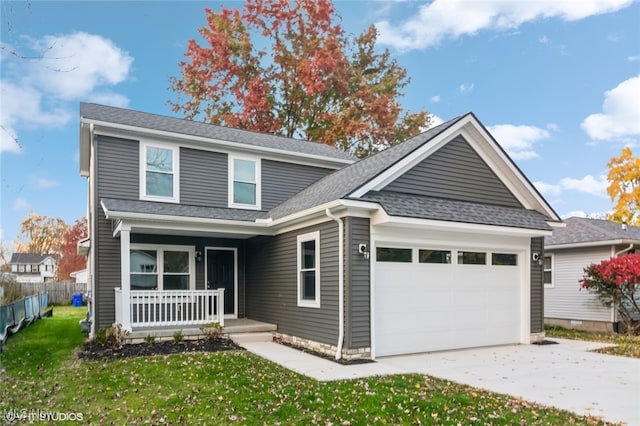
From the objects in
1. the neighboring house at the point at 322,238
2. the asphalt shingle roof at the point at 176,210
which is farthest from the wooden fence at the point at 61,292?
the asphalt shingle roof at the point at 176,210

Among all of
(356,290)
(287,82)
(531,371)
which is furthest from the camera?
(287,82)

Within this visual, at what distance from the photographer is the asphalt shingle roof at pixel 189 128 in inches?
455

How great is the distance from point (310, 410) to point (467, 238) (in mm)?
5908

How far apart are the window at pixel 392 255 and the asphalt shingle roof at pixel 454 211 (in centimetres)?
88

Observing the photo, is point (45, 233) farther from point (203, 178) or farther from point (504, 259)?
point (504, 259)

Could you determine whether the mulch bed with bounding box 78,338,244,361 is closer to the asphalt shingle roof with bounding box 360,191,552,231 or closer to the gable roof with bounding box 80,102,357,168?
the asphalt shingle roof with bounding box 360,191,552,231

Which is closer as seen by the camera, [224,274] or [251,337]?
[251,337]

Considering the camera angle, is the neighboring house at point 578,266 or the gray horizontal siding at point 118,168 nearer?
the gray horizontal siding at point 118,168

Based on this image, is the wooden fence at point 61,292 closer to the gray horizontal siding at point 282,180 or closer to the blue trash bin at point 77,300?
the blue trash bin at point 77,300

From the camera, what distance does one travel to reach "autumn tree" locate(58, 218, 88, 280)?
36.5 meters

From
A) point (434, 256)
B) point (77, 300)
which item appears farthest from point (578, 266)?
point (77, 300)

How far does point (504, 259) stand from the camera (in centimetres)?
1066

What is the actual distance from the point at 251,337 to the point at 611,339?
925 centimetres

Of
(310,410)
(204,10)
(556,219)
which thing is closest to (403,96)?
(204,10)
